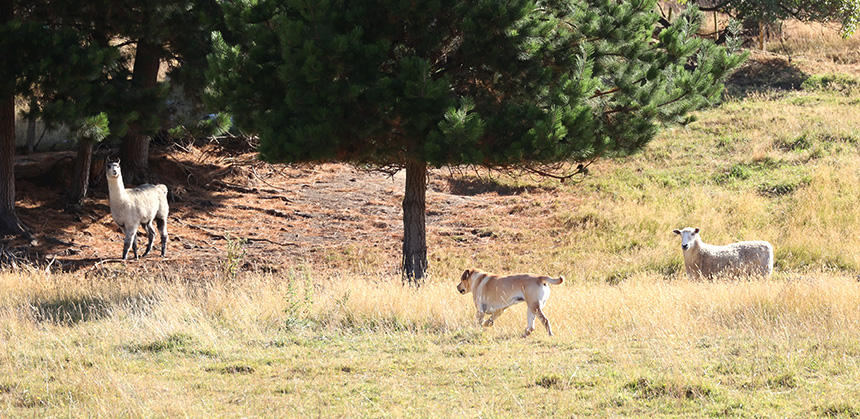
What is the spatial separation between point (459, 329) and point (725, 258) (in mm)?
6346

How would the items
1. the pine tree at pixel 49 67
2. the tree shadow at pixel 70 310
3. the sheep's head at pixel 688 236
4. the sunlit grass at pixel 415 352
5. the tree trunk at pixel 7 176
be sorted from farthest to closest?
1. the tree trunk at pixel 7 176
2. the pine tree at pixel 49 67
3. the sheep's head at pixel 688 236
4. the tree shadow at pixel 70 310
5. the sunlit grass at pixel 415 352

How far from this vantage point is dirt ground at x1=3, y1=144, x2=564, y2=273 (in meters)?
16.3

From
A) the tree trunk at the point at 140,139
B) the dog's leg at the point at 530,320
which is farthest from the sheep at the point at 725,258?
the tree trunk at the point at 140,139

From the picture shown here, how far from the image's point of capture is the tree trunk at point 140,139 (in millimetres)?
18062

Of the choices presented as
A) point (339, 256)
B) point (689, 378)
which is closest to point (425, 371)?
point (689, 378)

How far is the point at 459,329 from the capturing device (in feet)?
31.3

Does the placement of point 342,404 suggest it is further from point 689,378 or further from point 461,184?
point 461,184

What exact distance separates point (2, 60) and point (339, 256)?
21.6 feet

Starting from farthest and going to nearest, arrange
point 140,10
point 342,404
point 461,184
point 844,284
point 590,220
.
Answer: point 461,184, point 590,220, point 140,10, point 844,284, point 342,404

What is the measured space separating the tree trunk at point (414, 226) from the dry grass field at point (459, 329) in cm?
40

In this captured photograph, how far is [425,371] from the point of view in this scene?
801 centimetres

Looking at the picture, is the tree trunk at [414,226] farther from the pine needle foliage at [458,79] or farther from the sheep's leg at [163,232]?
the sheep's leg at [163,232]

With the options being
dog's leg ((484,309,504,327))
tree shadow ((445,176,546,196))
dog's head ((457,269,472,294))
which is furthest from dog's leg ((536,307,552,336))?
tree shadow ((445,176,546,196))

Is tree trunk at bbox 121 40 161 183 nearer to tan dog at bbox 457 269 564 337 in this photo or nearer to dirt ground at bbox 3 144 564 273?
dirt ground at bbox 3 144 564 273
